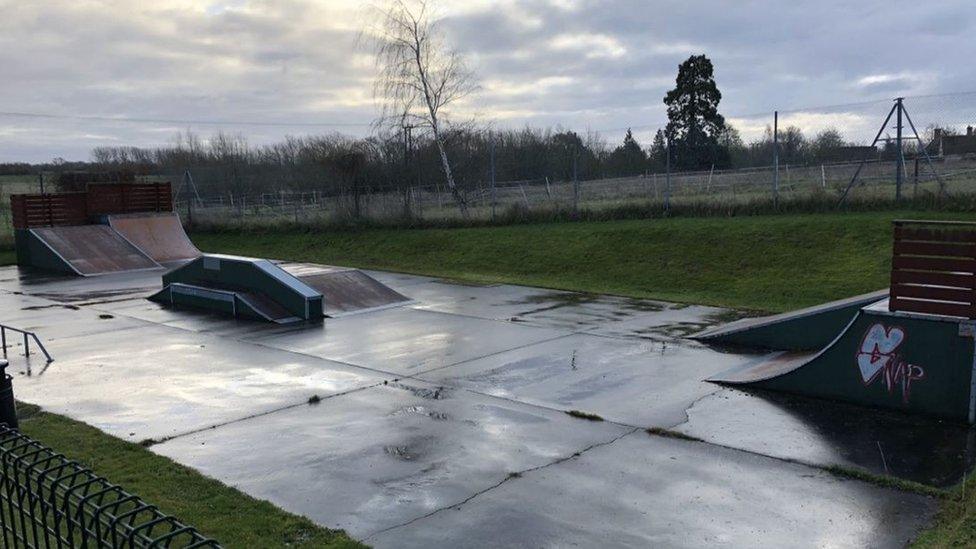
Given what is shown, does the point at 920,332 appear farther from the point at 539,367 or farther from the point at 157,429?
the point at 157,429

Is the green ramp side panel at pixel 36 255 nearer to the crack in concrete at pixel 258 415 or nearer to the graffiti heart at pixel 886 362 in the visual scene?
the crack in concrete at pixel 258 415

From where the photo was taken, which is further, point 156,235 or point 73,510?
point 156,235

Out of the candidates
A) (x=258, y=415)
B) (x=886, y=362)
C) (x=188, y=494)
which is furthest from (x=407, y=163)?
(x=188, y=494)

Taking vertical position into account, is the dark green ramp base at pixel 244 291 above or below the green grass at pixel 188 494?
above

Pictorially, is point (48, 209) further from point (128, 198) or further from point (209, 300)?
point (209, 300)

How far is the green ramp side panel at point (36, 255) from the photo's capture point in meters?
21.9

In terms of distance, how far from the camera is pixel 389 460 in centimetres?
654

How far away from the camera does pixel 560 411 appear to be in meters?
7.91

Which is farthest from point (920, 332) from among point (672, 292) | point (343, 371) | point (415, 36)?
point (415, 36)

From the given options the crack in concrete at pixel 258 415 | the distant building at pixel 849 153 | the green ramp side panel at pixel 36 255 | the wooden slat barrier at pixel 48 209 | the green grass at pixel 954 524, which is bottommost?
the green grass at pixel 954 524

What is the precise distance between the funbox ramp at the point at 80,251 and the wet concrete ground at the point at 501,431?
10250 mm

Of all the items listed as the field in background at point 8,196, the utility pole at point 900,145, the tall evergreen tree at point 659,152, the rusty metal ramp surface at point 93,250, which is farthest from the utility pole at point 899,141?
the field in background at point 8,196

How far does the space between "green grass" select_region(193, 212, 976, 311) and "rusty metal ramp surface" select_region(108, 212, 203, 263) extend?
355 centimetres

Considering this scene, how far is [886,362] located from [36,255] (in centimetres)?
2375
